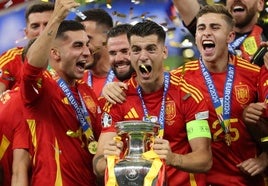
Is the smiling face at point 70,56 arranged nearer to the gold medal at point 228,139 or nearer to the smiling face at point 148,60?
the smiling face at point 148,60

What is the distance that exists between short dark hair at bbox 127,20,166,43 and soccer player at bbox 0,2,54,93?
1.20m

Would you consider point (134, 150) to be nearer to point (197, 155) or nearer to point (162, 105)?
point (197, 155)

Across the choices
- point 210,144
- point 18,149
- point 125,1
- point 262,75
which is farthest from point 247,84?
point 125,1

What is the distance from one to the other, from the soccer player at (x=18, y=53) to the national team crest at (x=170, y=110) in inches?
56.9

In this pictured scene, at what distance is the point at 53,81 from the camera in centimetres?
619

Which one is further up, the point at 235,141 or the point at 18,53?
the point at 18,53

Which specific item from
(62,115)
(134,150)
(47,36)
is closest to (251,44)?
(62,115)

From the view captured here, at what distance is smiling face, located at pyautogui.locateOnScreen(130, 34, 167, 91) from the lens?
19.5ft

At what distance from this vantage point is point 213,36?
20.9 feet

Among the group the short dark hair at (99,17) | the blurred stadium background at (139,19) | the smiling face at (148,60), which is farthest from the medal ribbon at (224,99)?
the short dark hair at (99,17)

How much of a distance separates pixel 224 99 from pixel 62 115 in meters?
1.18

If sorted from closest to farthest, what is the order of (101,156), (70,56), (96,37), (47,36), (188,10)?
(47,36)
(101,156)
(70,56)
(188,10)
(96,37)

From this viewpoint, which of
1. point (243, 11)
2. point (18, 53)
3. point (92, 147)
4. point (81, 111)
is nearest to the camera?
point (92, 147)

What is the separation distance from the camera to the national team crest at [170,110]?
5953 mm
